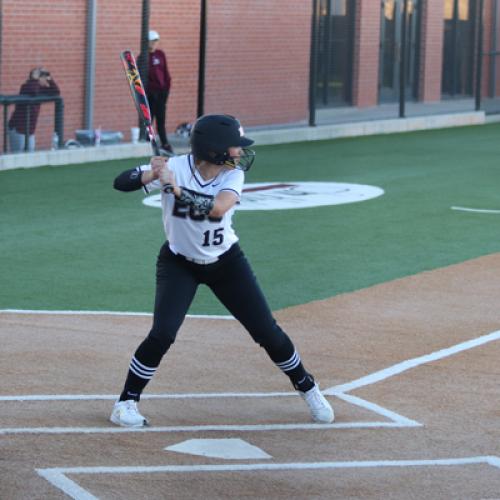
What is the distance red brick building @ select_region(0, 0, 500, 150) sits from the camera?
2144 cm

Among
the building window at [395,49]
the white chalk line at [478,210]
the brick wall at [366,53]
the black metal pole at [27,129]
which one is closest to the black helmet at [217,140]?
the white chalk line at [478,210]

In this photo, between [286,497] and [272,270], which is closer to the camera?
[286,497]

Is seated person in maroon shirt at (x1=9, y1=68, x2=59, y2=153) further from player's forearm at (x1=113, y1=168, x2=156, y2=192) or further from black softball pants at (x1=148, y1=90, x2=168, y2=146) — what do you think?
player's forearm at (x1=113, y1=168, x2=156, y2=192)

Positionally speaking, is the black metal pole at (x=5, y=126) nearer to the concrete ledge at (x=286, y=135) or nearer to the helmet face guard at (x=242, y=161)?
the concrete ledge at (x=286, y=135)

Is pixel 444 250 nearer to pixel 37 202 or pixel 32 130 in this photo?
pixel 37 202

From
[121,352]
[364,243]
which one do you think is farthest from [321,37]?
[121,352]

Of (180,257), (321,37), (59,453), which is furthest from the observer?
(321,37)

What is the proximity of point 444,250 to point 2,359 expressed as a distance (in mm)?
6117

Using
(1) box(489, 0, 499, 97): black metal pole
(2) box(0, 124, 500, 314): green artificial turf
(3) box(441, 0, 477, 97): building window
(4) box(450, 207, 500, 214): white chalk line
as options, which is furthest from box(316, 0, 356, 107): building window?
(4) box(450, 207, 500, 214): white chalk line

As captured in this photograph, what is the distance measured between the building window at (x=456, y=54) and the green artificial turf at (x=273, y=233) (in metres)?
13.9

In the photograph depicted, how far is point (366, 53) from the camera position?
104 ft

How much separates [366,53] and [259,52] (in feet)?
18.6

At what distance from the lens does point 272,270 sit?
12.4 meters

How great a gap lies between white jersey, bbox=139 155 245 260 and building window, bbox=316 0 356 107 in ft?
72.7
